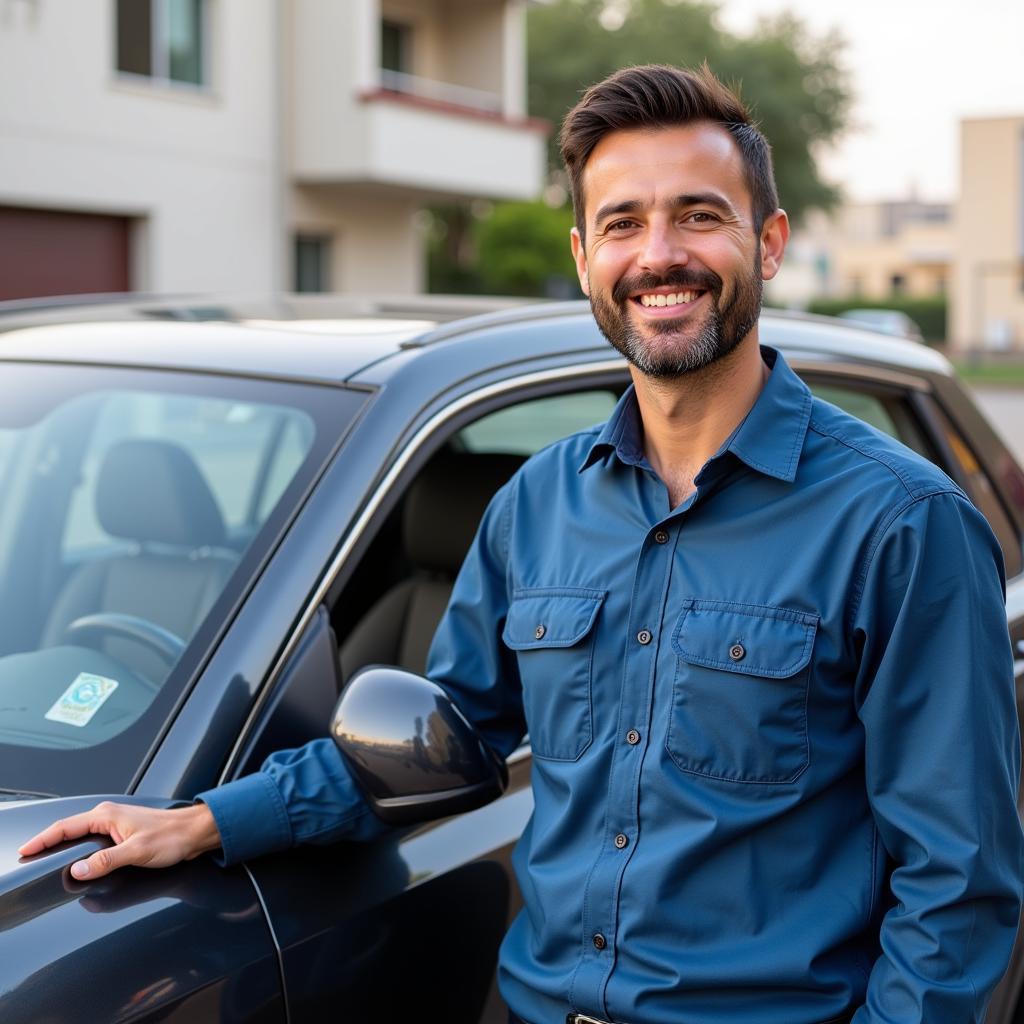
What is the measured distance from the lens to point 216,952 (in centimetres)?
171

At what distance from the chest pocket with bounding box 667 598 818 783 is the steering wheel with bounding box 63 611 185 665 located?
2.85ft

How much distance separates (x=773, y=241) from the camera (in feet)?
6.39

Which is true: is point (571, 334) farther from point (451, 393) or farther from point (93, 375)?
point (93, 375)

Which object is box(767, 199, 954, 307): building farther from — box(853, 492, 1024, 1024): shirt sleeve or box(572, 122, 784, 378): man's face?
box(853, 492, 1024, 1024): shirt sleeve

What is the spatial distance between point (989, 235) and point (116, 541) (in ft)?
169

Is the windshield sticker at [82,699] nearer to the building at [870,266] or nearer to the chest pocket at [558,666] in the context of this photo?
the chest pocket at [558,666]

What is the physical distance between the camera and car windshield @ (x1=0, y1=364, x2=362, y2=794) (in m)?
2.02

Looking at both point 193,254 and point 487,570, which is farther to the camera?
point 193,254

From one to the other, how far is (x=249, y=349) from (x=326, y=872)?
90 cm

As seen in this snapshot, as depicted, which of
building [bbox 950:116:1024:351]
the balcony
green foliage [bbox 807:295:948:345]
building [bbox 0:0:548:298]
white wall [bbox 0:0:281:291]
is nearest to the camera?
white wall [bbox 0:0:281:291]

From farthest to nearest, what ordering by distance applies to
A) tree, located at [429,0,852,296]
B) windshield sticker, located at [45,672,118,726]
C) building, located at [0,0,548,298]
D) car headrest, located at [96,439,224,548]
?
tree, located at [429,0,852,296]
building, located at [0,0,548,298]
car headrest, located at [96,439,224,548]
windshield sticker, located at [45,672,118,726]

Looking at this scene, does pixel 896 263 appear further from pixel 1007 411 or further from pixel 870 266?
pixel 1007 411

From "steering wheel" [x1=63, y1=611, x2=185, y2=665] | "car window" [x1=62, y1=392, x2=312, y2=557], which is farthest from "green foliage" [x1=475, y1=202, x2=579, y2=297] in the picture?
"steering wheel" [x1=63, y1=611, x2=185, y2=665]

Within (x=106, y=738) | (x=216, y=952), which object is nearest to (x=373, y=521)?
(x=106, y=738)
